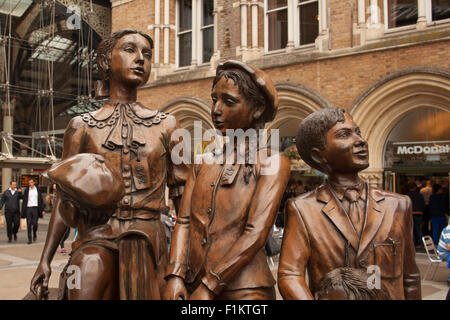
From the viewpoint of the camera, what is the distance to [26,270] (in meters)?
7.00

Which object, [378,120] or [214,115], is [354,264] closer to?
[214,115]

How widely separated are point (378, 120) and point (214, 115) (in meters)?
8.36

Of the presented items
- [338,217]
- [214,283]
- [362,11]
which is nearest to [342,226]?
[338,217]

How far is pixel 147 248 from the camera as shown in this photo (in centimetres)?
183

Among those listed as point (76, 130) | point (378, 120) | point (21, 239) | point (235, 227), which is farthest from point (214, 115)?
point (21, 239)

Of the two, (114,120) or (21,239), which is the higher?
(114,120)

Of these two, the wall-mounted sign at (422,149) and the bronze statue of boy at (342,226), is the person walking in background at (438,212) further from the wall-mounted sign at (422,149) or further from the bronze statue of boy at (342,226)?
the bronze statue of boy at (342,226)

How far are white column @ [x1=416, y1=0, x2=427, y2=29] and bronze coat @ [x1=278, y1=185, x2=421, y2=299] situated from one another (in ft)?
27.6

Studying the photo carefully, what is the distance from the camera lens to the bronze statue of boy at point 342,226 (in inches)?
63.7

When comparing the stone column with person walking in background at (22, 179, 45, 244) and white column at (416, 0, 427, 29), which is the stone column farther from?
person walking in background at (22, 179, 45, 244)

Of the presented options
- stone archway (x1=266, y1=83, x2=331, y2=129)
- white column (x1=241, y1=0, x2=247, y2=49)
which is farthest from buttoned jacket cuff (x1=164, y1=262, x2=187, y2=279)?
white column (x1=241, y1=0, x2=247, y2=49)

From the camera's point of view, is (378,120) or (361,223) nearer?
(361,223)
